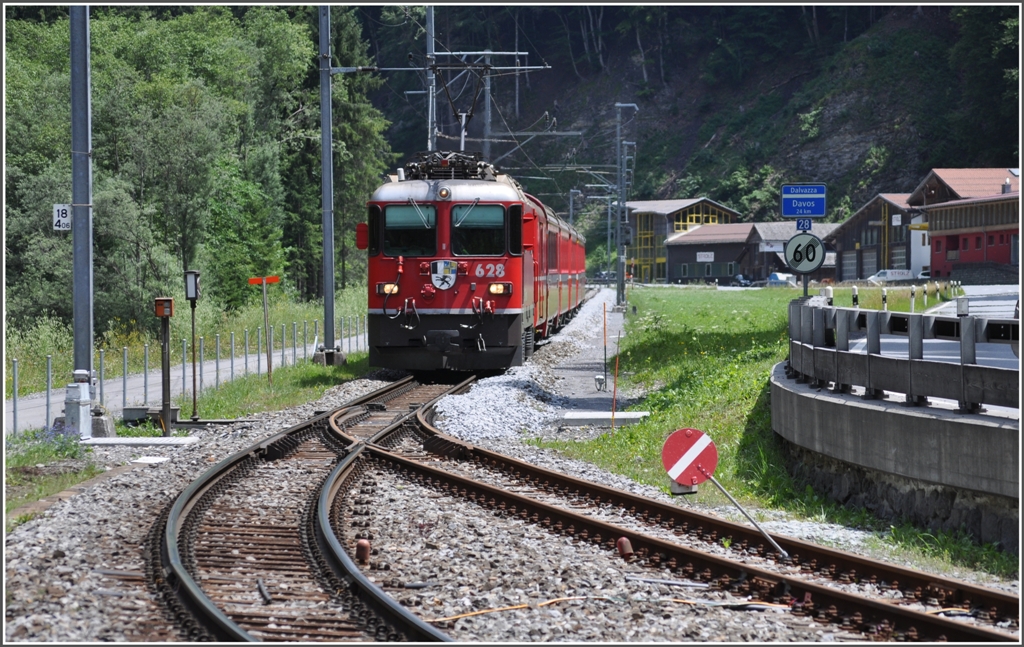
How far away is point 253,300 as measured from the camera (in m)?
48.5

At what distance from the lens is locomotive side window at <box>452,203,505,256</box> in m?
20.4

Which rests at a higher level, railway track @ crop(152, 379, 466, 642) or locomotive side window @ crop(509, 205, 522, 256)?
locomotive side window @ crop(509, 205, 522, 256)

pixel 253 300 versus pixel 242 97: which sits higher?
pixel 242 97

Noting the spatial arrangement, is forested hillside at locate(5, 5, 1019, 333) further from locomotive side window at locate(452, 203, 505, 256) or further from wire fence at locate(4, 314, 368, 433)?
wire fence at locate(4, 314, 368, 433)

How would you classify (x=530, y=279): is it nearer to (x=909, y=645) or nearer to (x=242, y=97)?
(x=909, y=645)

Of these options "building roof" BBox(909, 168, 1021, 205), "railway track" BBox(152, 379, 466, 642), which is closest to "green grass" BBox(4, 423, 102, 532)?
"railway track" BBox(152, 379, 466, 642)

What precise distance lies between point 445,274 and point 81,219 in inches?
282

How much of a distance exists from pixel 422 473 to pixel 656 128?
102 metres

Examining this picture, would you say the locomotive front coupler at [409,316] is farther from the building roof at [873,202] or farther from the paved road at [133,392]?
the building roof at [873,202]

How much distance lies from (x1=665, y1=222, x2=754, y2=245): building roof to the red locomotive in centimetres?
7903

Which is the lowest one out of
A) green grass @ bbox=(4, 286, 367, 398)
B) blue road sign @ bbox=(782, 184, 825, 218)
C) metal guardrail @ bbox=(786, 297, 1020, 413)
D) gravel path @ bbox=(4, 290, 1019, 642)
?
gravel path @ bbox=(4, 290, 1019, 642)

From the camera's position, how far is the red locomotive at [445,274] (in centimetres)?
2014

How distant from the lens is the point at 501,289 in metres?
20.3

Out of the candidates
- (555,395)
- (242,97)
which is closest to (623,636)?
(555,395)
